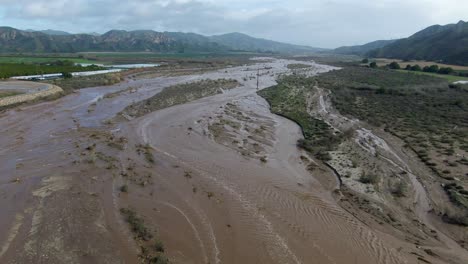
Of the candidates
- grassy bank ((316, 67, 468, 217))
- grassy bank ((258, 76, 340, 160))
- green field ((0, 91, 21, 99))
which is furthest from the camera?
green field ((0, 91, 21, 99))

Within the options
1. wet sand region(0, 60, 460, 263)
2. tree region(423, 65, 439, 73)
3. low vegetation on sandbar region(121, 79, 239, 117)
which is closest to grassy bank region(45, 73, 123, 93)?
low vegetation on sandbar region(121, 79, 239, 117)

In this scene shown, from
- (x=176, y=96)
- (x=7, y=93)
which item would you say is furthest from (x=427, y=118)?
(x=7, y=93)

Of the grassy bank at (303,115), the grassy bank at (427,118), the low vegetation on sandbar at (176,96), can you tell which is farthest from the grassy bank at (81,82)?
the grassy bank at (427,118)

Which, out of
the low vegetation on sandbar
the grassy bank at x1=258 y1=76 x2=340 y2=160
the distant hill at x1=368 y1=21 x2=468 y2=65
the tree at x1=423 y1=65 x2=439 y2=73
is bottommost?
the low vegetation on sandbar

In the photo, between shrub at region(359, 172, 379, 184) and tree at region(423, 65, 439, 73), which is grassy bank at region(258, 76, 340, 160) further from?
tree at region(423, 65, 439, 73)

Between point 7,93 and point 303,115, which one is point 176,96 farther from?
point 7,93

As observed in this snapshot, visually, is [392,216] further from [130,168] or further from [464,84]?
[464,84]

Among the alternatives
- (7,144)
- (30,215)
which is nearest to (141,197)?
(30,215)

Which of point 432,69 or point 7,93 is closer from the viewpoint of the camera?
point 7,93

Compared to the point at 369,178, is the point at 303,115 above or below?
below
